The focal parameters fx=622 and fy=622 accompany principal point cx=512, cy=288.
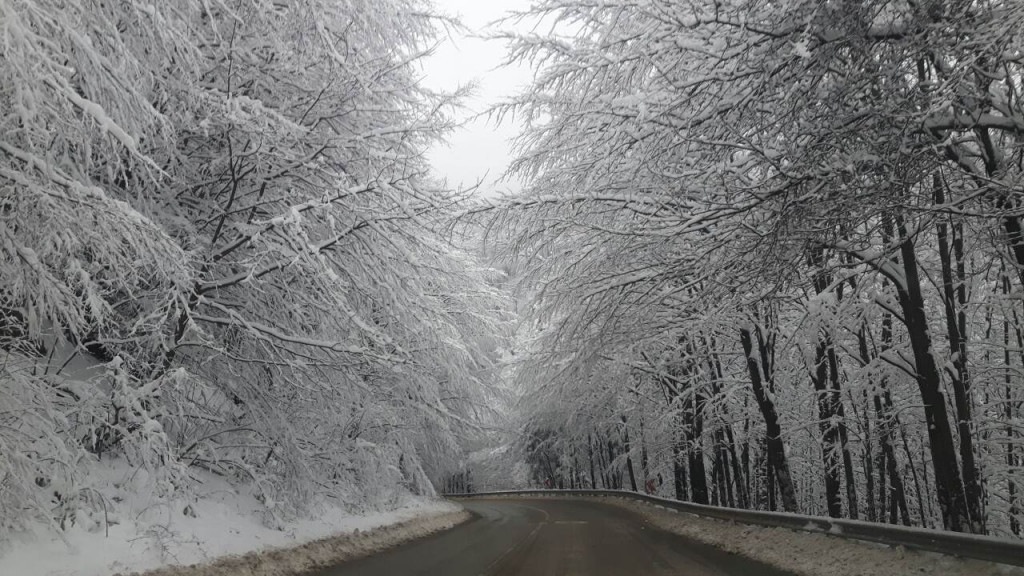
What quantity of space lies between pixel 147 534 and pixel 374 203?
5.04m

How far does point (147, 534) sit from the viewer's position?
7.29m

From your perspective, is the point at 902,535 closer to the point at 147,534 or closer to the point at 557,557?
the point at 557,557

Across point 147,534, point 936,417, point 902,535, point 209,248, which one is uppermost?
point 209,248

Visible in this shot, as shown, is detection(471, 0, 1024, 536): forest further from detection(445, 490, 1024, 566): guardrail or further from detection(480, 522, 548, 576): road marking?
detection(480, 522, 548, 576): road marking

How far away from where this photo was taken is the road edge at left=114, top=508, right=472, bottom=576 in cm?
760

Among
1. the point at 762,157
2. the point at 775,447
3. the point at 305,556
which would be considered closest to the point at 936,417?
the point at 762,157

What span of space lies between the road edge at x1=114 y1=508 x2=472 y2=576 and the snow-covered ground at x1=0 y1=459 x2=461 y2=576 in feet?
0.47

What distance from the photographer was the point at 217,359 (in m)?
9.48

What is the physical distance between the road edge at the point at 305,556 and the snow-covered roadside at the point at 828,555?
678cm

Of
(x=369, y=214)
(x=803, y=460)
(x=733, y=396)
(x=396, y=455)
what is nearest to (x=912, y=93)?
(x=369, y=214)

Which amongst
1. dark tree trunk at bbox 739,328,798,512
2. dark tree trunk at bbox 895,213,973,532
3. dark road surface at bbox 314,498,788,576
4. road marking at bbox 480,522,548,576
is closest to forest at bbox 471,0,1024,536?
dark tree trunk at bbox 895,213,973,532

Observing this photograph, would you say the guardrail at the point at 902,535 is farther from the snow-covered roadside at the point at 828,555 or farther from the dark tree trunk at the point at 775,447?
the dark tree trunk at the point at 775,447

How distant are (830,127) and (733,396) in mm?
15776

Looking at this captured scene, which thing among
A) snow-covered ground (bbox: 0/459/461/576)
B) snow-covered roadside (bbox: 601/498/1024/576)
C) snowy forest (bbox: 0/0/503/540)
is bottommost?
snow-covered roadside (bbox: 601/498/1024/576)
